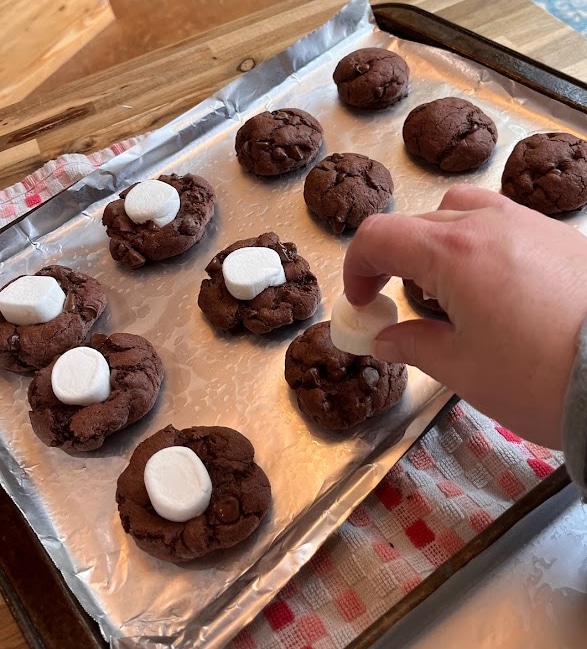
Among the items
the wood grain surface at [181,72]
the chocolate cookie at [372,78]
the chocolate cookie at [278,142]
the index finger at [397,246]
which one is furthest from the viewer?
the wood grain surface at [181,72]

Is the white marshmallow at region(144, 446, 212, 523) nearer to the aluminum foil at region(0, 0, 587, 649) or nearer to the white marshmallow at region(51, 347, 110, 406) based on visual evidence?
the aluminum foil at region(0, 0, 587, 649)

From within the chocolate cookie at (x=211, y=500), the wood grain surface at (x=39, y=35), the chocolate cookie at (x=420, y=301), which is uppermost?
the wood grain surface at (x=39, y=35)

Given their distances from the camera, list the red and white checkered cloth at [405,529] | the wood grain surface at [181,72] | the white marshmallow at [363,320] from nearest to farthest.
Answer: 1. the white marshmallow at [363,320]
2. the red and white checkered cloth at [405,529]
3. the wood grain surface at [181,72]

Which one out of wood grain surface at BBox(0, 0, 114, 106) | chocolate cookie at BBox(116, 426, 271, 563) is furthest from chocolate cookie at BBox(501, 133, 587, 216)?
wood grain surface at BBox(0, 0, 114, 106)

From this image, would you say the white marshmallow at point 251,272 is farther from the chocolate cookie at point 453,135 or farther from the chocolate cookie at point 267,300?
the chocolate cookie at point 453,135

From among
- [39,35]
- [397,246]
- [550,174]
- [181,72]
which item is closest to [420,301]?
[550,174]

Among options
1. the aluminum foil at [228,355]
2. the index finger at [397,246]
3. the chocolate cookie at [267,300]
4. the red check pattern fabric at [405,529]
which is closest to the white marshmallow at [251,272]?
the chocolate cookie at [267,300]

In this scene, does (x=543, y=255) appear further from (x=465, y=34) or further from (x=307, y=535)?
(x=465, y=34)

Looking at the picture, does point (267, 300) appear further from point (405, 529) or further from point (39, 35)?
point (39, 35)

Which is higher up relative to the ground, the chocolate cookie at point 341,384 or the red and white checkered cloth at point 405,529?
the chocolate cookie at point 341,384
